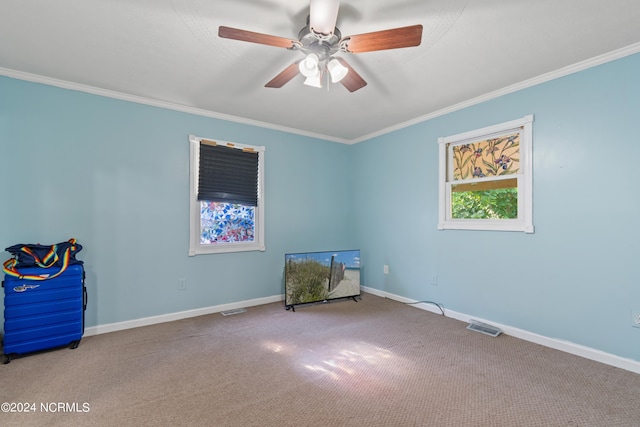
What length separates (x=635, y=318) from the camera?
224 cm

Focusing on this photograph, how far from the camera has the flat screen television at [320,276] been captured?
3752 mm

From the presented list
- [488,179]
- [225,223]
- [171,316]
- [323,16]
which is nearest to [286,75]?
[323,16]

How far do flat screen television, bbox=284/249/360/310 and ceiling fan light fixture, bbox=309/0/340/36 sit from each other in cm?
258

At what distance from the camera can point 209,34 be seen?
6.89 ft

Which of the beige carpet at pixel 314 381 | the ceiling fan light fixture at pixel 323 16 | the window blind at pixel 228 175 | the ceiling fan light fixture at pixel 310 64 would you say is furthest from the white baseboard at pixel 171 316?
the ceiling fan light fixture at pixel 323 16

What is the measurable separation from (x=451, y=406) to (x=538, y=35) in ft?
8.58

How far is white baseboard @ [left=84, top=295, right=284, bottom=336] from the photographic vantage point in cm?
296

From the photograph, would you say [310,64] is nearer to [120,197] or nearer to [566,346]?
[120,197]

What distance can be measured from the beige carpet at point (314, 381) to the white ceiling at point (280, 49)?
2.47m

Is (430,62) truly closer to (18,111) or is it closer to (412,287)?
(412,287)

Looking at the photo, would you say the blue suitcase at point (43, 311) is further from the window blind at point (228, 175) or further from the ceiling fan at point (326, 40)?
the ceiling fan at point (326, 40)

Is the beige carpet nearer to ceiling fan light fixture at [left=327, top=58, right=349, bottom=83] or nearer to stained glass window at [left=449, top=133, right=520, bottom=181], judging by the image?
stained glass window at [left=449, top=133, right=520, bottom=181]

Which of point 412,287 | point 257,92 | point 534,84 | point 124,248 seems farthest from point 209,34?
point 412,287

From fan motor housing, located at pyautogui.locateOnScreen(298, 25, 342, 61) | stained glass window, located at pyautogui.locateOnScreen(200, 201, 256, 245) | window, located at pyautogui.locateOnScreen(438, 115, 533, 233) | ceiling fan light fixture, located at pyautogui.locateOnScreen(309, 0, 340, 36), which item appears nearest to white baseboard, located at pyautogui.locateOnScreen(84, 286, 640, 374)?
stained glass window, located at pyautogui.locateOnScreen(200, 201, 256, 245)
